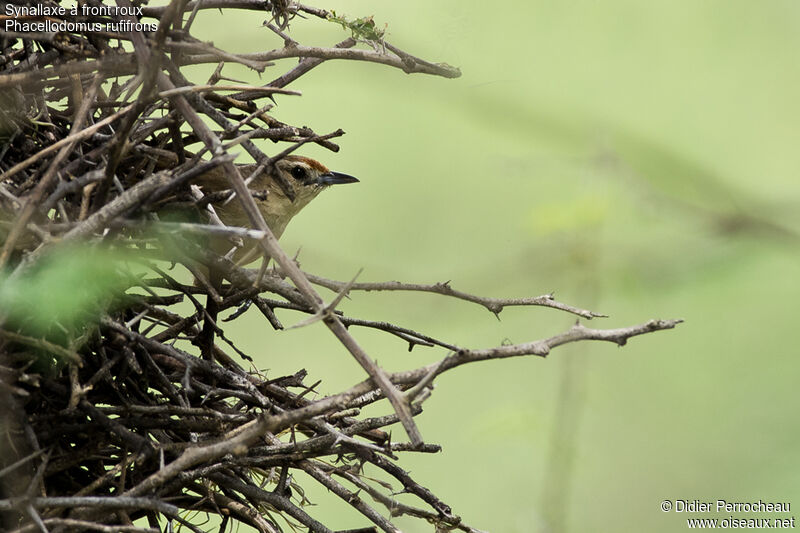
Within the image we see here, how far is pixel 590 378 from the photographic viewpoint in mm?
3838

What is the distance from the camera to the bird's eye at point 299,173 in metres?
3.05

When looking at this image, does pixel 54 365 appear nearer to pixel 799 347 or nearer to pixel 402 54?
pixel 402 54

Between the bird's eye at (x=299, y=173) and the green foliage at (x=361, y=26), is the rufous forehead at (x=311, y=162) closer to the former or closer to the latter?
the bird's eye at (x=299, y=173)

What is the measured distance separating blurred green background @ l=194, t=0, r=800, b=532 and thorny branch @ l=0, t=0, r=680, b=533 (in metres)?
1.03

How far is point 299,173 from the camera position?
306 cm

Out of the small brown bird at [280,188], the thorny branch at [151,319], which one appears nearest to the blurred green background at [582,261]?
the small brown bird at [280,188]

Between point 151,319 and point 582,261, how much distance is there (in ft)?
5.46

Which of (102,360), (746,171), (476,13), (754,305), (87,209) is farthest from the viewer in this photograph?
(754,305)

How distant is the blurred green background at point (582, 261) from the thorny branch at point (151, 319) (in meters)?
1.03

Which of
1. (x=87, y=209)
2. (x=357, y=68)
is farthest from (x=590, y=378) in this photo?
(x=87, y=209)

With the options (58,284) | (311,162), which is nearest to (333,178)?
(311,162)

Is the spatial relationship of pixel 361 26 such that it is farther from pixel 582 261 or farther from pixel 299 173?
pixel 582 261

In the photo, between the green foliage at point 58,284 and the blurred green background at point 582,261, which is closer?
the green foliage at point 58,284

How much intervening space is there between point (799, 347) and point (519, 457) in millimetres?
1878
